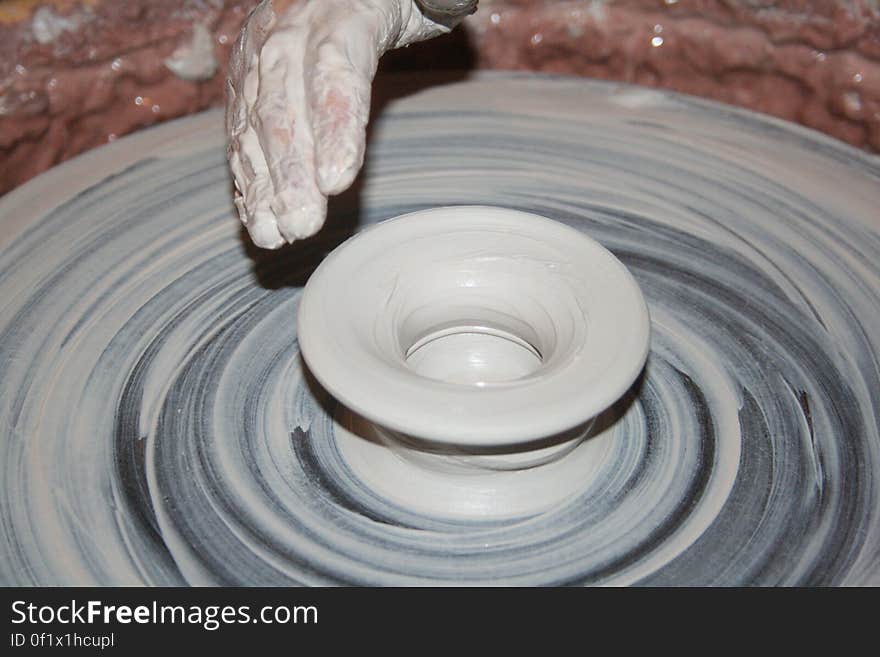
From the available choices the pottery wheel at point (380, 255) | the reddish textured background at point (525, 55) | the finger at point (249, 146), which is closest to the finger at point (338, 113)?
the finger at point (249, 146)

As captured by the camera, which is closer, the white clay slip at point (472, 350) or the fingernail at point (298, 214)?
the white clay slip at point (472, 350)

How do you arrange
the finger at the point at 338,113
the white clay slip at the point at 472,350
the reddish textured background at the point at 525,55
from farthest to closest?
the reddish textured background at the point at 525,55
the finger at the point at 338,113
the white clay slip at the point at 472,350

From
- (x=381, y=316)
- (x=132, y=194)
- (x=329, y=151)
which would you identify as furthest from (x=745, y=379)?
(x=132, y=194)

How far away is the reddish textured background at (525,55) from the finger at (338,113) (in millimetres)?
807

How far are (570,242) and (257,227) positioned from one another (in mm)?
444

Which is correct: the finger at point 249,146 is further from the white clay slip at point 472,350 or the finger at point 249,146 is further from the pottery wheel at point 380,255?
the pottery wheel at point 380,255

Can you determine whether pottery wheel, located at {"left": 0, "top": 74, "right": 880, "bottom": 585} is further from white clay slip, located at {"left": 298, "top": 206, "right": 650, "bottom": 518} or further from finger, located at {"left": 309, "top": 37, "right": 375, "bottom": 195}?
finger, located at {"left": 309, "top": 37, "right": 375, "bottom": 195}

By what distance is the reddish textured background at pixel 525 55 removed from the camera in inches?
77.4

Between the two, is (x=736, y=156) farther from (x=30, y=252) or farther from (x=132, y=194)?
(x=30, y=252)

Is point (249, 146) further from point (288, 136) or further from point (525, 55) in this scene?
point (525, 55)

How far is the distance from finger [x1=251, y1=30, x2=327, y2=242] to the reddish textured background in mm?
733

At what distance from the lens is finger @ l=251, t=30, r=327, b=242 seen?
1.29 meters

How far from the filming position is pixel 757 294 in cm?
163

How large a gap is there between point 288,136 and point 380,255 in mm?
209
